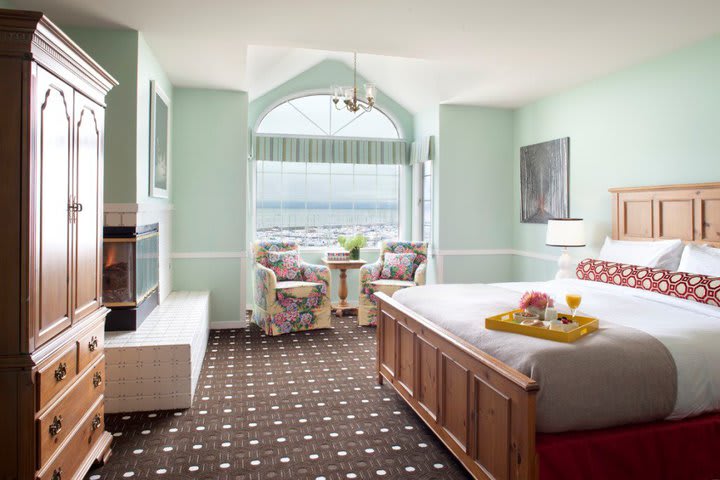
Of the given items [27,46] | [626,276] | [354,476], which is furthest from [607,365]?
[27,46]

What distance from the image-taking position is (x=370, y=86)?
180 inches

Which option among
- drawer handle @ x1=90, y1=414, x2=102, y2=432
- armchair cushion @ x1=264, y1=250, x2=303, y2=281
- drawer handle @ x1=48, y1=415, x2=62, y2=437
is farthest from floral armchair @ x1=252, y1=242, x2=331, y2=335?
drawer handle @ x1=48, y1=415, x2=62, y2=437

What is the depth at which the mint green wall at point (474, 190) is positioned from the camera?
6379 millimetres

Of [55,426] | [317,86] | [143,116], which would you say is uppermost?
[317,86]

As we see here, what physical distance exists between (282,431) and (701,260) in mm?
2931

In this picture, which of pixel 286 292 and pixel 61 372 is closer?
pixel 61 372

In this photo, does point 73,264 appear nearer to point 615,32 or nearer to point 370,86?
point 370,86

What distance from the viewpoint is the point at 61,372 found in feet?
7.05

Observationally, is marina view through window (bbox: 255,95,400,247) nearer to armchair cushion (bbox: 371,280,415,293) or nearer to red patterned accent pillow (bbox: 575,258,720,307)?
armchair cushion (bbox: 371,280,415,293)

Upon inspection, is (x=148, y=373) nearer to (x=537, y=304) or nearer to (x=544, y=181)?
(x=537, y=304)

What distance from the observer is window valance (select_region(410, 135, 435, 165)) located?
6.50 meters

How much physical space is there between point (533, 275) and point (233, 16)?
4296mm

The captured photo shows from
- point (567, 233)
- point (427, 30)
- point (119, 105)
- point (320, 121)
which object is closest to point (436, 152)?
point (320, 121)

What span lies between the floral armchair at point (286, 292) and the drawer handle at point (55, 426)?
10.7ft
